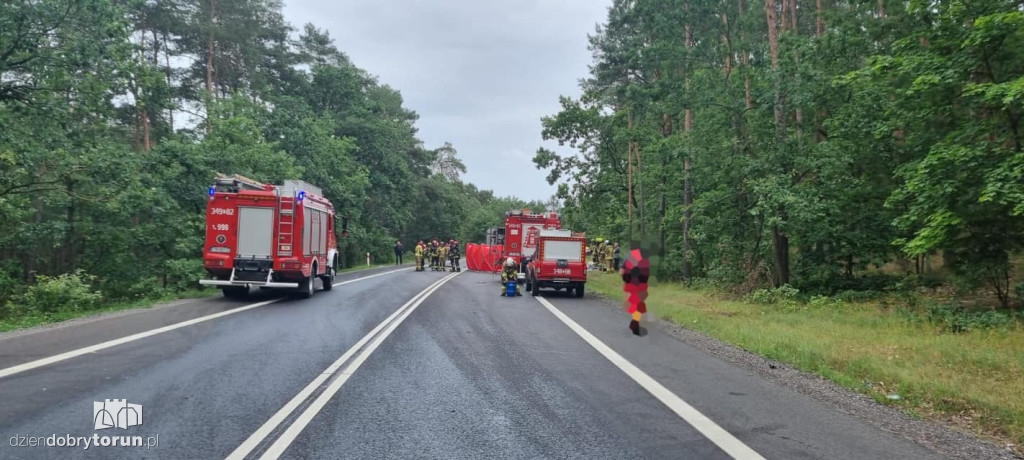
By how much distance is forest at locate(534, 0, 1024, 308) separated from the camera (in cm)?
1173

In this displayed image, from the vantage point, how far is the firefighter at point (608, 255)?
34.7 meters

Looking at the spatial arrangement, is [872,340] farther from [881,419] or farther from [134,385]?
[134,385]

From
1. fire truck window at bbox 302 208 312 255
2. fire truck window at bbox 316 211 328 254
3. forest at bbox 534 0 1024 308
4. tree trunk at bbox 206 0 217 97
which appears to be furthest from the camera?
tree trunk at bbox 206 0 217 97

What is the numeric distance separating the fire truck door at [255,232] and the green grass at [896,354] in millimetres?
10104

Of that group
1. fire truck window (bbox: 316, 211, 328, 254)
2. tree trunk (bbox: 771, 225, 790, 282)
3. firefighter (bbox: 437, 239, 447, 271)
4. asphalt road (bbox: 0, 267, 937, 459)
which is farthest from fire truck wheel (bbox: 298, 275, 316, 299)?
firefighter (bbox: 437, 239, 447, 271)

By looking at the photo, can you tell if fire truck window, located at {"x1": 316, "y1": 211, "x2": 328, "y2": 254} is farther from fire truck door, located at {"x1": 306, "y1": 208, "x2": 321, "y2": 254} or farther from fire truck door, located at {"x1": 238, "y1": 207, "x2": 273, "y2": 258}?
fire truck door, located at {"x1": 238, "y1": 207, "x2": 273, "y2": 258}

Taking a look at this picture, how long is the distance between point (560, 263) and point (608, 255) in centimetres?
1627

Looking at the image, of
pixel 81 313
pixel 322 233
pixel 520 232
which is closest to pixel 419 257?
pixel 520 232

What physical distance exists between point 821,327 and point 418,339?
8.03 metres

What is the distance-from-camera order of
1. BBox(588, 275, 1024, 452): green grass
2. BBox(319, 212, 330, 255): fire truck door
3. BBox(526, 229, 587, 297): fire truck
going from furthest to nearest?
BBox(526, 229, 587, 297): fire truck → BBox(319, 212, 330, 255): fire truck door → BBox(588, 275, 1024, 452): green grass

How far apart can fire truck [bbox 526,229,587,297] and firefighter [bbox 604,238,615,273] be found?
47.9 ft

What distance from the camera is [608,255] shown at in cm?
3547

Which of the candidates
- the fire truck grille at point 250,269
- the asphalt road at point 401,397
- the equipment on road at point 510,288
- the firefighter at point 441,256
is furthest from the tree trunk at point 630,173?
the asphalt road at point 401,397

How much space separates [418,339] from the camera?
9.95 m
